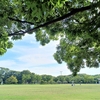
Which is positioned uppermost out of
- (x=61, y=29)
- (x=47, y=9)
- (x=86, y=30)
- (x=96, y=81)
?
(x=96, y=81)

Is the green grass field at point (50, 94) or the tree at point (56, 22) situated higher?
the tree at point (56, 22)

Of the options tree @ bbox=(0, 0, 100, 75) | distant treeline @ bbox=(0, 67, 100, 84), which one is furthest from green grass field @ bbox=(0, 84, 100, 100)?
distant treeline @ bbox=(0, 67, 100, 84)

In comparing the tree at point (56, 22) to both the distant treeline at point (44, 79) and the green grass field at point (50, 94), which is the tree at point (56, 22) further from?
the distant treeline at point (44, 79)

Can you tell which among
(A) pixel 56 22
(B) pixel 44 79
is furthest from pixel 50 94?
(B) pixel 44 79

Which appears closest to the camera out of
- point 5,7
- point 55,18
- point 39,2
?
point 39,2

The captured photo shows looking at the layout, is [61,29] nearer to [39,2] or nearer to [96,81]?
[39,2]

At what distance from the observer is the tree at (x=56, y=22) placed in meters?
2.83

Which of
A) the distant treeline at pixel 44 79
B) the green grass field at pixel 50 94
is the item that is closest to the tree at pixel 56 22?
the green grass field at pixel 50 94

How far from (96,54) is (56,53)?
266cm

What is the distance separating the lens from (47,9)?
7.27ft

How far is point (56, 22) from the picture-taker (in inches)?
220

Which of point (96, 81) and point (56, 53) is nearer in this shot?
point (56, 53)

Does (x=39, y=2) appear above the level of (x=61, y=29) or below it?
below

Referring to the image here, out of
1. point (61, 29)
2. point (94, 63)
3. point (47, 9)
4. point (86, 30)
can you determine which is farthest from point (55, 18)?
point (94, 63)
